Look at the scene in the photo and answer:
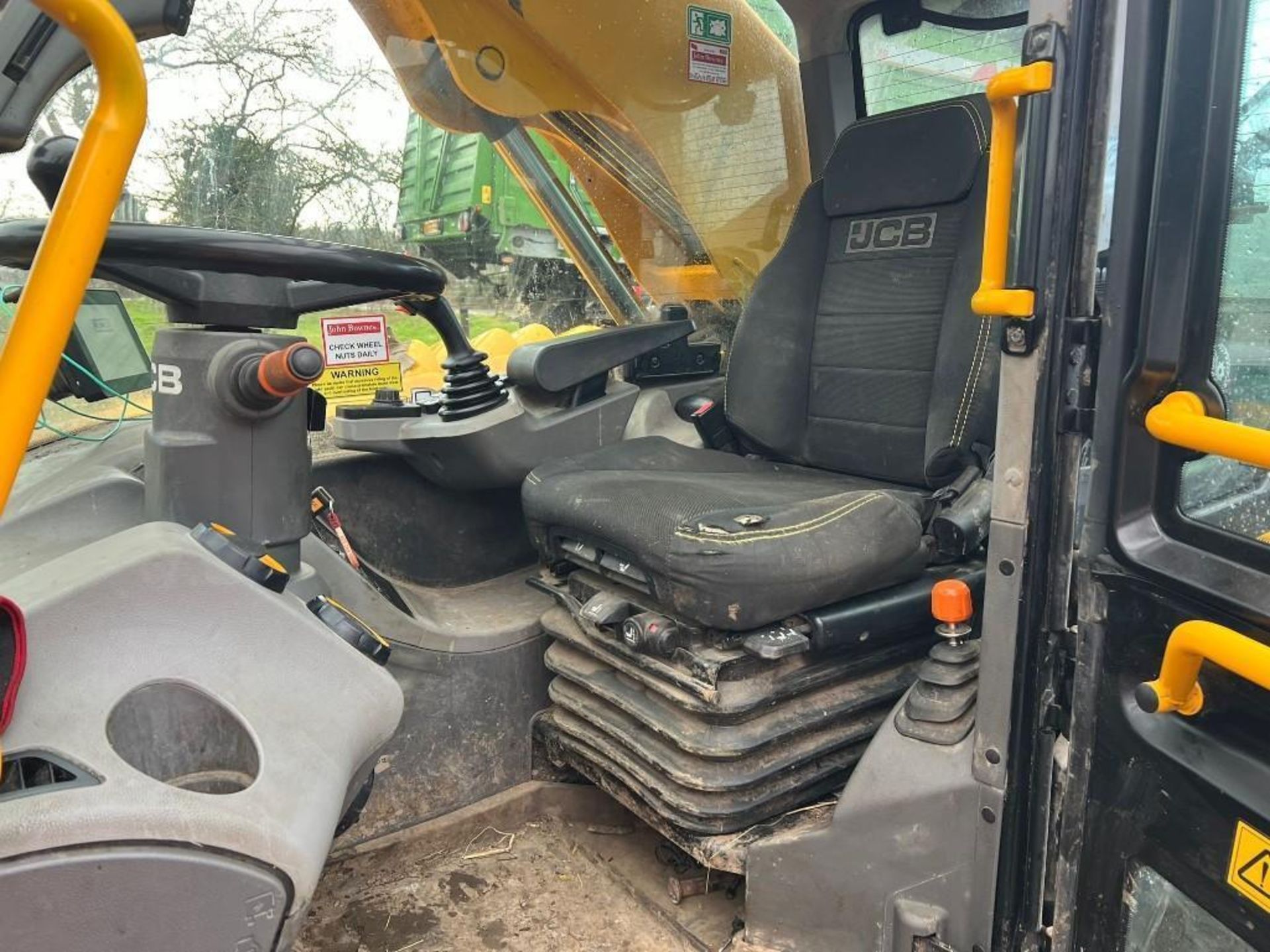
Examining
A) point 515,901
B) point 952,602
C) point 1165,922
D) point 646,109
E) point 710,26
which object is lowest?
point 515,901

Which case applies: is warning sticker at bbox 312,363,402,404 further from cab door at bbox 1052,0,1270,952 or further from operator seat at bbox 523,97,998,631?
cab door at bbox 1052,0,1270,952

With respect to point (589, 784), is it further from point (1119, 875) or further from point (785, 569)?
point (1119, 875)

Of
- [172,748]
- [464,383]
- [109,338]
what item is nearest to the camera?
[172,748]

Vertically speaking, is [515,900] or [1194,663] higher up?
[1194,663]

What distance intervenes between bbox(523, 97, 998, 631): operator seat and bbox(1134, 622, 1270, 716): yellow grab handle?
22.6 inches

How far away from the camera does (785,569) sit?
125cm

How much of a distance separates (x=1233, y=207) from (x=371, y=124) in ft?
4.81

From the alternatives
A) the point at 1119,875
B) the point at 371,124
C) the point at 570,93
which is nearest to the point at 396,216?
the point at 371,124

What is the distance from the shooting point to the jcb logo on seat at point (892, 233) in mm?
1764

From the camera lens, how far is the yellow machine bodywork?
183 cm

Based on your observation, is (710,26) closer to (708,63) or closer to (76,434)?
(708,63)

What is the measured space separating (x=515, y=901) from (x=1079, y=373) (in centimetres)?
110

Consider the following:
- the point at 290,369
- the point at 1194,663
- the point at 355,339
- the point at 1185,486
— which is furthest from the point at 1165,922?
the point at 355,339

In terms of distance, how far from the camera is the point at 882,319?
5.95 feet
